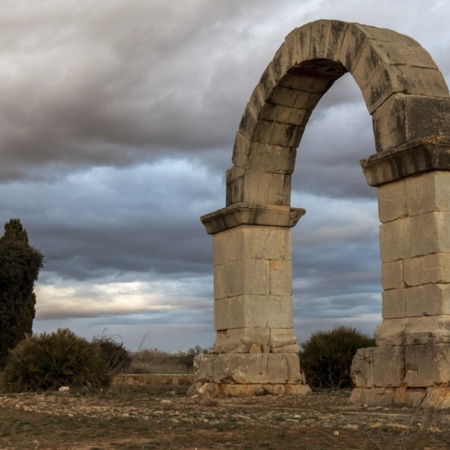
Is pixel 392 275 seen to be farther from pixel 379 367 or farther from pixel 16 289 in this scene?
pixel 16 289

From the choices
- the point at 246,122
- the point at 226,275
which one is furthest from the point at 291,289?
the point at 246,122

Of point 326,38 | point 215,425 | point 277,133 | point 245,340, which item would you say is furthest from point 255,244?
point 215,425

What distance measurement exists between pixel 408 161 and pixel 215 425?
3616 mm

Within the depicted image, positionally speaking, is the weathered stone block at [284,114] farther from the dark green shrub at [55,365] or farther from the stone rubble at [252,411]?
the dark green shrub at [55,365]

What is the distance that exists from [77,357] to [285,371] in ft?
10.7

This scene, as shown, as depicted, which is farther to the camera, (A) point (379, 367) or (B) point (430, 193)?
(A) point (379, 367)

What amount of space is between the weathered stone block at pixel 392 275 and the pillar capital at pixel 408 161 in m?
0.92

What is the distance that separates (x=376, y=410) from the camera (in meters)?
8.38

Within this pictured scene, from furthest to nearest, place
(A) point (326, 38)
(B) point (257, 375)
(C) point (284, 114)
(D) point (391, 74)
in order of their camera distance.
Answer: (C) point (284, 114)
(B) point (257, 375)
(A) point (326, 38)
(D) point (391, 74)

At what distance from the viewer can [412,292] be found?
8.74 m

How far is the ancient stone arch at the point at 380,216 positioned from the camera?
8.52 m

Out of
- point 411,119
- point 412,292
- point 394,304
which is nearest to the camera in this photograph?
point 412,292

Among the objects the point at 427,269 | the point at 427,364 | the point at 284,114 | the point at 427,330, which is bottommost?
the point at 427,364

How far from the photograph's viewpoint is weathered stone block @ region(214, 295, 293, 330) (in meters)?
11.5
